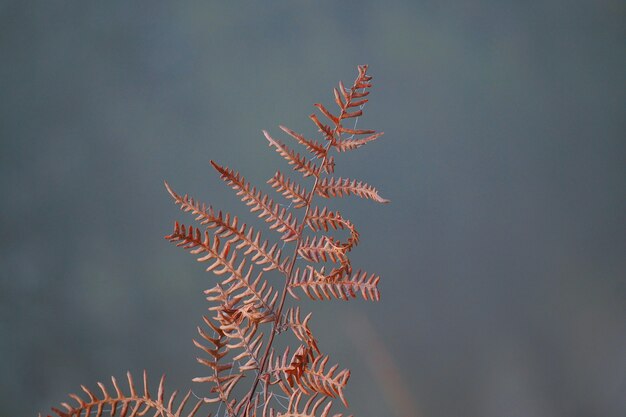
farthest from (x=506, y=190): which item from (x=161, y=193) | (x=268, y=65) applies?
(x=161, y=193)

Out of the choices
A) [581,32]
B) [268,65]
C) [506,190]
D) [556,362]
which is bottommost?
[556,362]

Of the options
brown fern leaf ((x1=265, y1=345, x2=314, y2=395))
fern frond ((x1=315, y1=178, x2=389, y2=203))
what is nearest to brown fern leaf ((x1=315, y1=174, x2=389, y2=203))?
fern frond ((x1=315, y1=178, x2=389, y2=203))

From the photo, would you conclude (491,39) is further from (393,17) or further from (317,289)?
(317,289)

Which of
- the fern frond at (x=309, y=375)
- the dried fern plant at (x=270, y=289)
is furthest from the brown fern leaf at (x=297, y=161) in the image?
the fern frond at (x=309, y=375)

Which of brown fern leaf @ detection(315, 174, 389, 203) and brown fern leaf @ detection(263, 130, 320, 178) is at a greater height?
brown fern leaf @ detection(263, 130, 320, 178)

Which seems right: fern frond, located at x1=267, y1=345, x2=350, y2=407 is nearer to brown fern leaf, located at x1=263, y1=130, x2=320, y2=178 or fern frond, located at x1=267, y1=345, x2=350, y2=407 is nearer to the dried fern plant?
the dried fern plant

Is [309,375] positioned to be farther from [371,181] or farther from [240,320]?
[371,181]

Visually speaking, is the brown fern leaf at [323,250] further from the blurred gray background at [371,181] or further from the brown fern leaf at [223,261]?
the blurred gray background at [371,181]
